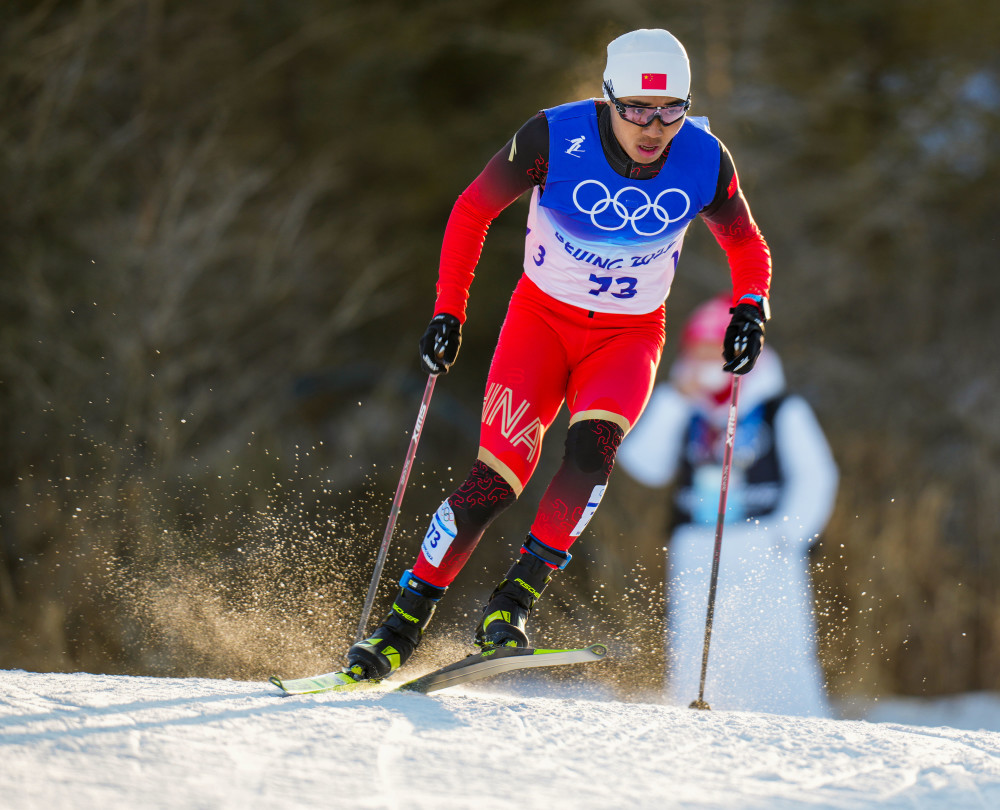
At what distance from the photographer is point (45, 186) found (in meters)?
7.21

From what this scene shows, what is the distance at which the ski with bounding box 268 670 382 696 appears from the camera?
294cm

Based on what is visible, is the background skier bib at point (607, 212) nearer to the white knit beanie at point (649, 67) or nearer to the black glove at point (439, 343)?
the white knit beanie at point (649, 67)

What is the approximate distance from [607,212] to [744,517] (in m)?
2.63

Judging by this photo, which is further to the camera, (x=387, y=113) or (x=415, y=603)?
(x=387, y=113)

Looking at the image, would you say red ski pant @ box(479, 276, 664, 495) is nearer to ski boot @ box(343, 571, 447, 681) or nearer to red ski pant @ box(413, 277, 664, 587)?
red ski pant @ box(413, 277, 664, 587)

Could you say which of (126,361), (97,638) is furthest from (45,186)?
(97,638)

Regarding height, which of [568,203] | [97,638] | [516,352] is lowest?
[97,638]

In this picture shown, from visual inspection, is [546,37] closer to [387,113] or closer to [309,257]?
[387,113]

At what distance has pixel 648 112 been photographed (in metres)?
3.01

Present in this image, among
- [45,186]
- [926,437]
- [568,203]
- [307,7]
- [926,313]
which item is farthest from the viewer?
[926,313]

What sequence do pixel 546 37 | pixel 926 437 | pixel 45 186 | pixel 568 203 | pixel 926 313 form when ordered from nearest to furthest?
pixel 568 203
pixel 45 186
pixel 546 37
pixel 926 437
pixel 926 313

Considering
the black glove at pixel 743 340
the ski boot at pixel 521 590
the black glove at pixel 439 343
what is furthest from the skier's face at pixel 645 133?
the ski boot at pixel 521 590

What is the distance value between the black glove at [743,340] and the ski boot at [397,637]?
4.37 feet

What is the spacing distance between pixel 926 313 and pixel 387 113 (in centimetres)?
999
